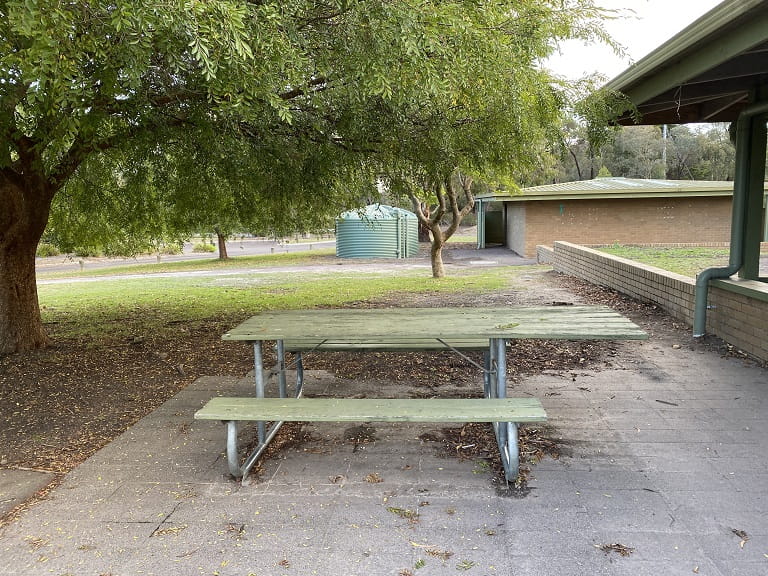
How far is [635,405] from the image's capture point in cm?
460

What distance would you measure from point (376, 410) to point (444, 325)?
0.95 meters

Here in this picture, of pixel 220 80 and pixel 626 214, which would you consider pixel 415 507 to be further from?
pixel 626 214

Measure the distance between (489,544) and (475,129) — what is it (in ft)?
15.8

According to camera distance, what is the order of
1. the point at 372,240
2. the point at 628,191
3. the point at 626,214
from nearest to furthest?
the point at 628,191 → the point at 626,214 → the point at 372,240

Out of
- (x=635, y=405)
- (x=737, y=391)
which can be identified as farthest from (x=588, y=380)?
(x=737, y=391)

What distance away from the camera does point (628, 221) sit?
2175cm

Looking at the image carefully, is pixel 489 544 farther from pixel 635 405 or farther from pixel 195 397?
pixel 195 397

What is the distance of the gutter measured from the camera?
20.8 feet

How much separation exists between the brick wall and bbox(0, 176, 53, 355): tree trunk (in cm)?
1815

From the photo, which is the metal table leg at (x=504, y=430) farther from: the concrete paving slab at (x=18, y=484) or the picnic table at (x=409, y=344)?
the concrete paving slab at (x=18, y=484)

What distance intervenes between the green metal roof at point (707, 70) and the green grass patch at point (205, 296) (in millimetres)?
5127

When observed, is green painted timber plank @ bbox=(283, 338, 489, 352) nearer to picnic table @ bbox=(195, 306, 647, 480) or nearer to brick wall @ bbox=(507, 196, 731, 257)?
picnic table @ bbox=(195, 306, 647, 480)

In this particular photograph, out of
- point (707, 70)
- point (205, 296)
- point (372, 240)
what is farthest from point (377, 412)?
point (372, 240)

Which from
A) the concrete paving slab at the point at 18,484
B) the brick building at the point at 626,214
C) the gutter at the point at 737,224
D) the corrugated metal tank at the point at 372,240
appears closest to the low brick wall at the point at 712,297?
the gutter at the point at 737,224
